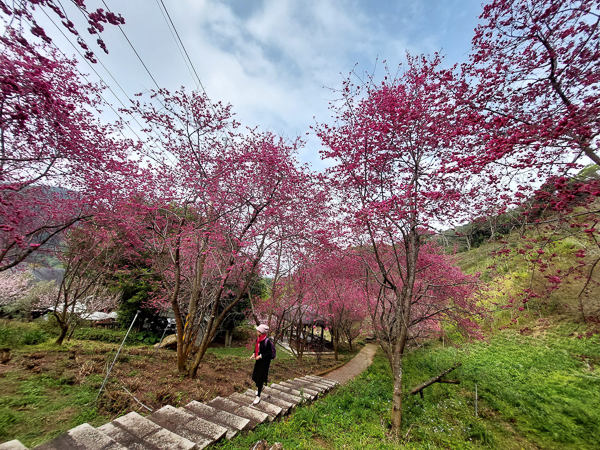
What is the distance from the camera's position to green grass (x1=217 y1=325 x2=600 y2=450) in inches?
146

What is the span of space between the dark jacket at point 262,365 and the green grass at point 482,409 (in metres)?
0.82

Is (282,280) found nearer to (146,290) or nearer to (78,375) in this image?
(78,375)

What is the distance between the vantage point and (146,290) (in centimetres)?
1491

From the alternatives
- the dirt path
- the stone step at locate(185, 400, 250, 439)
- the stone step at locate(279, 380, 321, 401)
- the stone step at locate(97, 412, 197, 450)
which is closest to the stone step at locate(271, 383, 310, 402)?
the stone step at locate(279, 380, 321, 401)

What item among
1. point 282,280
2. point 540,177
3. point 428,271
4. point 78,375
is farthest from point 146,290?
point 540,177

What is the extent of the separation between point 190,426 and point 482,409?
8.19 meters

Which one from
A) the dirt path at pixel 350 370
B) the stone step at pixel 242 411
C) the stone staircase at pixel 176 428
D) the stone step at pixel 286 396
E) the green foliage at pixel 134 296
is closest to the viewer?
the stone staircase at pixel 176 428

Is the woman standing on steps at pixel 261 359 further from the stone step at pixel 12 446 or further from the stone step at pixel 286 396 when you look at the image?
the stone step at pixel 12 446

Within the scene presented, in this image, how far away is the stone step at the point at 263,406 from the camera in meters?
3.91

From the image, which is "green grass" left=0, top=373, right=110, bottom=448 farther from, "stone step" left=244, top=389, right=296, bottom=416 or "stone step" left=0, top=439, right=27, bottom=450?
"stone step" left=244, top=389, right=296, bottom=416

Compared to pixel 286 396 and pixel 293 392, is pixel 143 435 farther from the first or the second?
pixel 293 392

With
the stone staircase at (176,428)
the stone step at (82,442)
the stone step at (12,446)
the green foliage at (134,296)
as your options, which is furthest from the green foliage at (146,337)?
the stone step at (12,446)

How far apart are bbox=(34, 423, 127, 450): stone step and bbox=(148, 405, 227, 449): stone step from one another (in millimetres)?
679

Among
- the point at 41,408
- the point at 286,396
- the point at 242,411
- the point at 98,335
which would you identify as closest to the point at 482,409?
the point at 286,396
